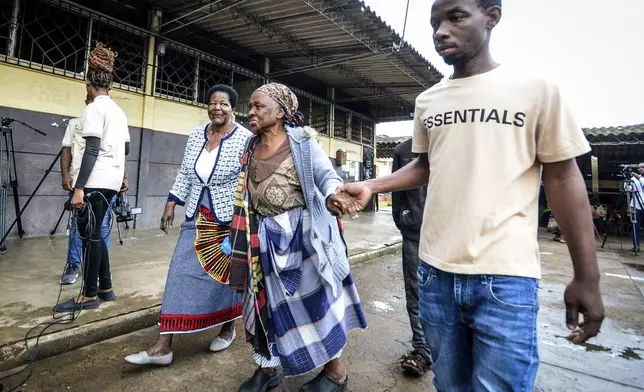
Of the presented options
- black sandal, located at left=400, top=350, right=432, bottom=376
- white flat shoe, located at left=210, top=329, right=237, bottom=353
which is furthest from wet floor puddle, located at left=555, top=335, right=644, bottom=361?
white flat shoe, located at left=210, top=329, right=237, bottom=353

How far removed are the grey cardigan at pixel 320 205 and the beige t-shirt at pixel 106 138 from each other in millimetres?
1704

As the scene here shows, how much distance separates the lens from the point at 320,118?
12211 millimetres

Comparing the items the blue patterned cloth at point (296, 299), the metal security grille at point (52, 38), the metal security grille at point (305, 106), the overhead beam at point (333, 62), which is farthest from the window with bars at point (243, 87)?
the blue patterned cloth at point (296, 299)

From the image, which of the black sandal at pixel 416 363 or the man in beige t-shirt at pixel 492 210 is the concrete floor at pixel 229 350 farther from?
the man in beige t-shirt at pixel 492 210

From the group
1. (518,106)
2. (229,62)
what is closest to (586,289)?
(518,106)

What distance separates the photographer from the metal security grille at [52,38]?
551 cm

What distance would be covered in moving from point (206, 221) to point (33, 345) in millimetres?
1363

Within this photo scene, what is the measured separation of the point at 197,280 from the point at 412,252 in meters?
1.46

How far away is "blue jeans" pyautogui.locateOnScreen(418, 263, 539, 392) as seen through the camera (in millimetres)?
994

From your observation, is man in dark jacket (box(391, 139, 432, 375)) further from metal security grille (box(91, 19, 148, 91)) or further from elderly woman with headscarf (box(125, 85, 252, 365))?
metal security grille (box(91, 19, 148, 91))

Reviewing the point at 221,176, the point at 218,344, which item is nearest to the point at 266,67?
the point at 221,176

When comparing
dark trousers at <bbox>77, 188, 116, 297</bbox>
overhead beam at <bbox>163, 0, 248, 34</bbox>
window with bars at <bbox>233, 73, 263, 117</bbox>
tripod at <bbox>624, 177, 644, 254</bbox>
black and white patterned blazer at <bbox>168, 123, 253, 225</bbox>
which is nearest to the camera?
black and white patterned blazer at <bbox>168, 123, 253, 225</bbox>

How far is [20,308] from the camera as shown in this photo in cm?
273

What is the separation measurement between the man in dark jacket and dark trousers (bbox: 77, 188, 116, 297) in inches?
91.4
